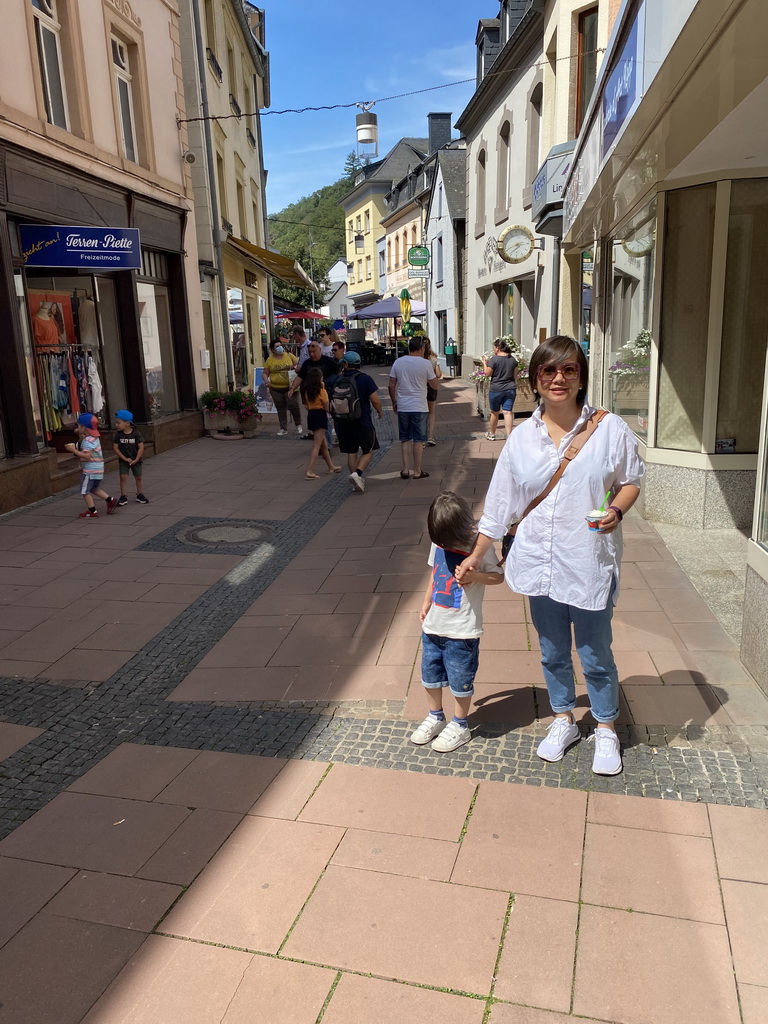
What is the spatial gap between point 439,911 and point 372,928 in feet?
0.73

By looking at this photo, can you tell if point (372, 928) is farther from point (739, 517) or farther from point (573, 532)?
point (739, 517)

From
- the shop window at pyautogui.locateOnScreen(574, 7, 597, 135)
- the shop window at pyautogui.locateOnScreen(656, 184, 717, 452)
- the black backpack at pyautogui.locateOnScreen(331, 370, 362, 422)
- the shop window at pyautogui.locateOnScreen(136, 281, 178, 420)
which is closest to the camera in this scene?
the shop window at pyautogui.locateOnScreen(656, 184, 717, 452)

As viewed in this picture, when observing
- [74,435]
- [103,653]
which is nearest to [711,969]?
[103,653]

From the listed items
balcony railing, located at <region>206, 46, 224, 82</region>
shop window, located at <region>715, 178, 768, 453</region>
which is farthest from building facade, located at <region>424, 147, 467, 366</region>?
shop window, located at <region>715, 178, 768, 453</region>

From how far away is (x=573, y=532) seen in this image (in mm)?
2930

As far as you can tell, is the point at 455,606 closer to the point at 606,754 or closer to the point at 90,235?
the point at 606,754

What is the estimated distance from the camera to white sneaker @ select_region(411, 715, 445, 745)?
349cm

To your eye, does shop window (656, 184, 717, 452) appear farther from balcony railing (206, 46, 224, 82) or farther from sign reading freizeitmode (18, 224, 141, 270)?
balcony railing (206, 46, 224, 82)

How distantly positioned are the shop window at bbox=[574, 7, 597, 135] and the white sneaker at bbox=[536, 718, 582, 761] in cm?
1134

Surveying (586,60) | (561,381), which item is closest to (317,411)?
(561,381)

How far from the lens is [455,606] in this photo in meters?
3.22

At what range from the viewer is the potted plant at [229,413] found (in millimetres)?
13688

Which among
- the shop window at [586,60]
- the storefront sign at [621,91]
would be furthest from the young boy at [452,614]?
the shop window at [586,60]

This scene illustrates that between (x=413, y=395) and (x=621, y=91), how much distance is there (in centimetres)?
449
